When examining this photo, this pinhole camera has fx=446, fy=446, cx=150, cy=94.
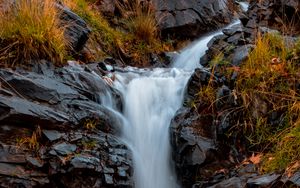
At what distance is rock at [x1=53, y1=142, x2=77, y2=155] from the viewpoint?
13.0ft

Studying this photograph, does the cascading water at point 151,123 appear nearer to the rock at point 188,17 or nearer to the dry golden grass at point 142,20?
the dry golden grass at point 142,20

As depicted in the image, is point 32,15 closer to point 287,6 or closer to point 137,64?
point 137,64

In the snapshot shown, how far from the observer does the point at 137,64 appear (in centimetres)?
729

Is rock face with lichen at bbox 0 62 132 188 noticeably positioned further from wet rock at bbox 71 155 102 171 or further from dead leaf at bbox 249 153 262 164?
dead leaf at bbox 249 153 262 164

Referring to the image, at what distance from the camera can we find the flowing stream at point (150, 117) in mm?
4520

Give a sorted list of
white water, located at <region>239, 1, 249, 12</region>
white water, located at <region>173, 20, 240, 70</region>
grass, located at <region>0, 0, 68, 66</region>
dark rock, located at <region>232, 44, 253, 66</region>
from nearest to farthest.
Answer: grass, located at <region>0, 0, 68, 66</region>
dark rock, located at <region>232, 44, 253, 66</region>
white water, located at <region>173, 20, 240, 70</region>
white water, located at <region>239, 1, 249, 12</region>

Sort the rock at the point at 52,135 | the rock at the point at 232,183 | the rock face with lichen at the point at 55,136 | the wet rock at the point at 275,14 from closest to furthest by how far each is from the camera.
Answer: the rock at the point at 232,183, the rock face with lichen at the point at 55,136, the rock at the point at 52,135, the wet rock at the point at 275,14

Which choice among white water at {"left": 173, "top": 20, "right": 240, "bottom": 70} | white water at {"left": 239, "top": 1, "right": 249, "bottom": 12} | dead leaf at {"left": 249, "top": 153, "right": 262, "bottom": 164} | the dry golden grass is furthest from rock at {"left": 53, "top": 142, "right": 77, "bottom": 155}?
white water at {"left": 239, "top": 1, "right": 249, "bottom": 12}

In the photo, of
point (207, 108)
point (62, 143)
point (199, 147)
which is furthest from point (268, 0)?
point (62, 143)

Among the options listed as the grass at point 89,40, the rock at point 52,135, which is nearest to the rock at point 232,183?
the rock at point 52,135

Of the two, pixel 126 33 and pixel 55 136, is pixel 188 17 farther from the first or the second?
pixel 55 136

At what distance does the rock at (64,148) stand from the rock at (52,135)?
0.09m

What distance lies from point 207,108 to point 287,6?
2917 mm

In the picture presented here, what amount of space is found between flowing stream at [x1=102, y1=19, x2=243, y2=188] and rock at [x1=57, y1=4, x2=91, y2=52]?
77 cm
